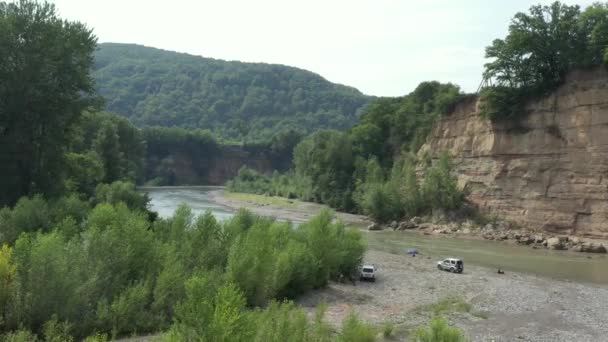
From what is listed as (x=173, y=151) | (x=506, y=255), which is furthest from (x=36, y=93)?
(x=173, y=151)

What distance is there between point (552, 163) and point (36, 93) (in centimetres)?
4779

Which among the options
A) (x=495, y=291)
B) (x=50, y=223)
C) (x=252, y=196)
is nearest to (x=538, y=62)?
(x=495, y=291)

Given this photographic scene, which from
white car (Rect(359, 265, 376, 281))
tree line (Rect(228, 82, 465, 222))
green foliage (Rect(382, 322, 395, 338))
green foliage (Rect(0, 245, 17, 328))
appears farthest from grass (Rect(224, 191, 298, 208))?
green foliage (Rect(0, 245, 17, 328))

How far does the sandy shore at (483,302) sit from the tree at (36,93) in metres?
22.2

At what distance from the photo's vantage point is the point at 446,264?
37.3 meters

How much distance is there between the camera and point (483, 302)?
27.2m

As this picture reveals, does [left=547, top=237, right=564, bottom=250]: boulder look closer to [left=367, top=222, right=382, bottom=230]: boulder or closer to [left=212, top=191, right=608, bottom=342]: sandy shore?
[left=212, top=191, right=608, bottom=342]: sandy shore

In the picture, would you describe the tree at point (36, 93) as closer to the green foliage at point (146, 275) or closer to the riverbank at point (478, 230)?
the green foliage at point (146, 275)

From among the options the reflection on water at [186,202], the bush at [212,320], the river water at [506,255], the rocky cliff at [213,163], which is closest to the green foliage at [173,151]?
the rocky cliff at [213,163]

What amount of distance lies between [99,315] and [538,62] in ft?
181

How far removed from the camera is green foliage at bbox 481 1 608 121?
54188 millimetres

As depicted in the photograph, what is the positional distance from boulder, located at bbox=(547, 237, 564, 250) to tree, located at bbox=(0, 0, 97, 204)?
42.0 m

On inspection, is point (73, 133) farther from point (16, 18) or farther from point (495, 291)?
point (495, 291)

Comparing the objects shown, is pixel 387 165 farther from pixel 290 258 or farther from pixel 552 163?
pixel 290 258
